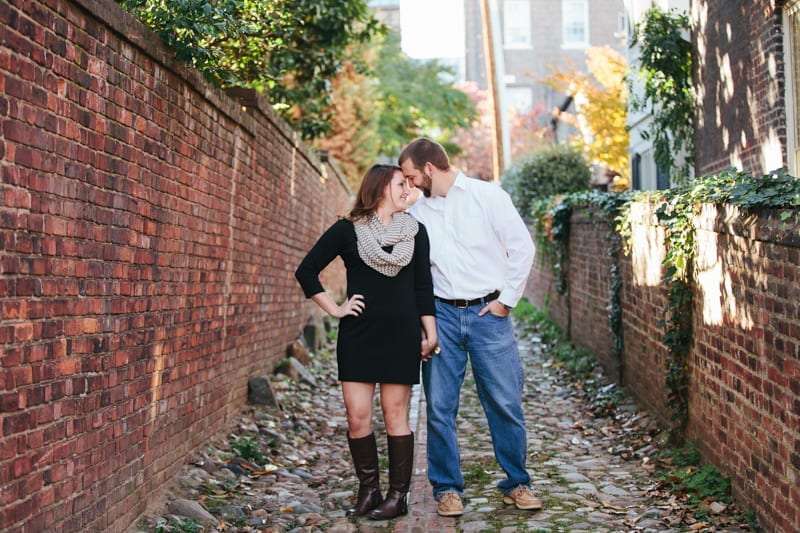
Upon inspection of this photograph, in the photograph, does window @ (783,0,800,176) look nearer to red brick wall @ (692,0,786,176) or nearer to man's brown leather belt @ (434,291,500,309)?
red brick wall @ (692,0,786,176)

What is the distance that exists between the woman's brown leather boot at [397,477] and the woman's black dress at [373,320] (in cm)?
38

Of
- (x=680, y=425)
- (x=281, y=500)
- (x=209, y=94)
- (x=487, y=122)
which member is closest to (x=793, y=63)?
(x=680, y=425)

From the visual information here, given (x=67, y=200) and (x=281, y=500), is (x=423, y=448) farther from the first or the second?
(x=67, y=200)

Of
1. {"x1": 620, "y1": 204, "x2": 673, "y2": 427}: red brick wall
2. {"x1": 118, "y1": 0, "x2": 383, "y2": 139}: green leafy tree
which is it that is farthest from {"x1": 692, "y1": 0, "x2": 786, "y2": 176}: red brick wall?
{"x1": 118, "y1": 0, "x2": 383, "y2": 139}: green leafy tree

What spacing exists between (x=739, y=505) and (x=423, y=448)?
277 cm

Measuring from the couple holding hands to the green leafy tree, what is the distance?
1.66m

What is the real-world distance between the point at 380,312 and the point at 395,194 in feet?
2.18

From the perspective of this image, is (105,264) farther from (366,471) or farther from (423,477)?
(423,477)

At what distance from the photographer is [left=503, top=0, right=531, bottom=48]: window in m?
44.2

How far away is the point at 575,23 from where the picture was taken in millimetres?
43312

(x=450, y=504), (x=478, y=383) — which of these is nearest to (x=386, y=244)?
(x=478, y=383)

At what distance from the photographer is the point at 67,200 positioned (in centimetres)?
409

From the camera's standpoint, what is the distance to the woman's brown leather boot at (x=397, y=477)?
555 cm

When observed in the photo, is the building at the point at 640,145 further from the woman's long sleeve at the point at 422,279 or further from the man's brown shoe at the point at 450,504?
the man's brown shoe at the point at 450,504
